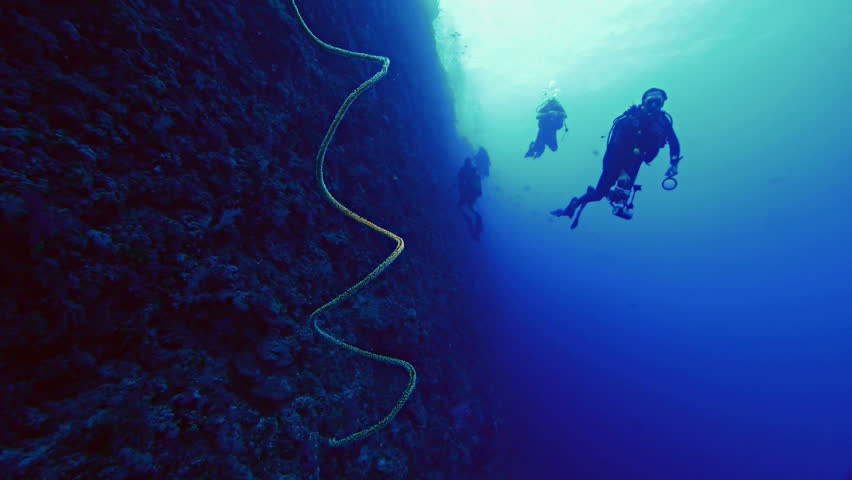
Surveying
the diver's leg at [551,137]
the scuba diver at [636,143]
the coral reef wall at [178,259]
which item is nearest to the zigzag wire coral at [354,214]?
the coral reef wall at [178,259]

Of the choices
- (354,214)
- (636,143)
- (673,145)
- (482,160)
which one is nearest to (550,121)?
(636,143)

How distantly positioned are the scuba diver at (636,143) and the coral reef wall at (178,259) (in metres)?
4.99

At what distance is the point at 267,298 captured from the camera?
247 centimetres

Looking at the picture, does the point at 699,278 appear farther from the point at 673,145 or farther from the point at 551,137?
the point at 673,145

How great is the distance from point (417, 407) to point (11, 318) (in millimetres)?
3927

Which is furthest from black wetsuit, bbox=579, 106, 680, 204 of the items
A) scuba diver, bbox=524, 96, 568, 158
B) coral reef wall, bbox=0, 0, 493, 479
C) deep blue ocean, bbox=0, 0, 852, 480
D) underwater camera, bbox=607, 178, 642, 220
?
coral reef wall, bbox=0, 0, 493, 479

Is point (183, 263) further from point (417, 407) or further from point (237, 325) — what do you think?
point (417, 407)

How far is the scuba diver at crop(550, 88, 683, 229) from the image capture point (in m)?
5.96

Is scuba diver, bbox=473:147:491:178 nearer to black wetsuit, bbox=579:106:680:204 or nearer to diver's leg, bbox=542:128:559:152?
diver's leg, bbox=542:128:559:152

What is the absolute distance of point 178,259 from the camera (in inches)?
78.8

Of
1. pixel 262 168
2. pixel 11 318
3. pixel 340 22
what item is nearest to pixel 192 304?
pixel 11 318

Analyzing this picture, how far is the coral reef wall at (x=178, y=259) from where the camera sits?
4.80 ft

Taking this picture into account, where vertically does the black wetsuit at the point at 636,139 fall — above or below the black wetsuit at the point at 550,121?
below

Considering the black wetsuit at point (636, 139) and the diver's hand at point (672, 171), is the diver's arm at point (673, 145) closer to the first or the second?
the black wetsuit at point (636, 139)
